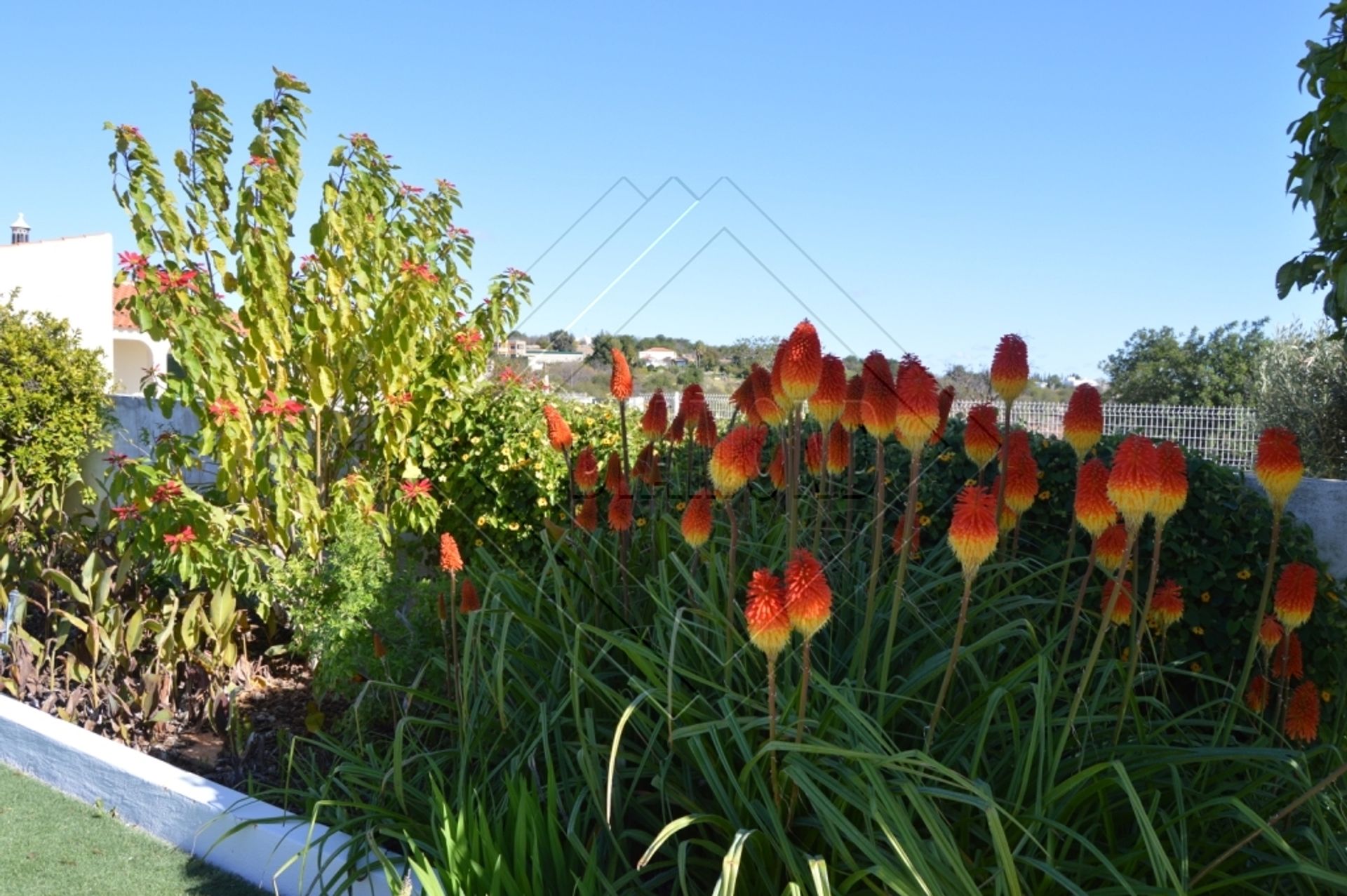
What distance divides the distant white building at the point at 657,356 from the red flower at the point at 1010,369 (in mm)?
1275

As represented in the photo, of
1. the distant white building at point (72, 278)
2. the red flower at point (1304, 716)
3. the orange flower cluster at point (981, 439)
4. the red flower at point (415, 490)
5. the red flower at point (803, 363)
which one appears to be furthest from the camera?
the distant white building at point (72, 278)

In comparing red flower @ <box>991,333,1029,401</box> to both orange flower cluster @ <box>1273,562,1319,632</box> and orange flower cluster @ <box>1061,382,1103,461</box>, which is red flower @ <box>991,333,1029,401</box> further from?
orange flower cluster @ <box>1273,562,1319,632</box>

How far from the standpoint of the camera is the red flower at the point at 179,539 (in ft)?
14.1

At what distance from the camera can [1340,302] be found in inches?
127

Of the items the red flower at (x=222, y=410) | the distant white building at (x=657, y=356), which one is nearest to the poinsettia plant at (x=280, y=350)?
the red flower at (x=222, y=410)

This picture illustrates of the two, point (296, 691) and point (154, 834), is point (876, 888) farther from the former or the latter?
point (296, 691)

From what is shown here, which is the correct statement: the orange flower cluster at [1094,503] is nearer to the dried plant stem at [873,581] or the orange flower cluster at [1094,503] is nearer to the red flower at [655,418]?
the dried plant stem at [873,581]

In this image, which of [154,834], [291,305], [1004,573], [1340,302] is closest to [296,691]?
[154,834]

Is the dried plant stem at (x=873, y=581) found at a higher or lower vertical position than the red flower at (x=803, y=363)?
lower

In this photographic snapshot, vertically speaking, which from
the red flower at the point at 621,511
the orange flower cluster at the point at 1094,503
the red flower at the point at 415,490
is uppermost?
the orange flower cluster at the point at 1094,503

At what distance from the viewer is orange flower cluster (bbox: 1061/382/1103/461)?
2398 mm

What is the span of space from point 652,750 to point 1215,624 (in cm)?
209

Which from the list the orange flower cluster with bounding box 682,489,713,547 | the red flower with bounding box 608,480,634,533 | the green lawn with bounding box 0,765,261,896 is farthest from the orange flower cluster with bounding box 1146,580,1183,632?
the green lawn with bounding box 0,765,261,896

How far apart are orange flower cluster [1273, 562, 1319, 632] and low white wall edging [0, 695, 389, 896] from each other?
2.13 m
